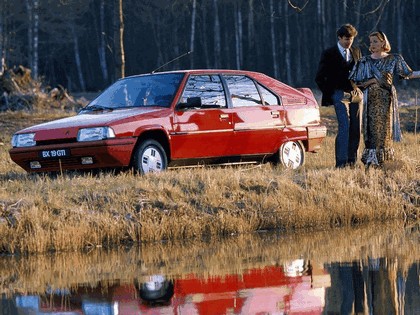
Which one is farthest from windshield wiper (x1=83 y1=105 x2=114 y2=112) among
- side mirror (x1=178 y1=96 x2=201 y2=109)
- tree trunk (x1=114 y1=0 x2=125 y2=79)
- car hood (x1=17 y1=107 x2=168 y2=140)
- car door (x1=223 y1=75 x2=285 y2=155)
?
tree trunk (x1=114 y1=0 x2=125 y2=79)

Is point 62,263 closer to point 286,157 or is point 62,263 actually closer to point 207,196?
point 207,196

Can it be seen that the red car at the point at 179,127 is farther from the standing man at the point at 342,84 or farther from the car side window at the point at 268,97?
the standing man at the point at 342,84

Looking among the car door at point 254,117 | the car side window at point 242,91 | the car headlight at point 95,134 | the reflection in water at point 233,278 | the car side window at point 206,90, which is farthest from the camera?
the car side window at point 242,91

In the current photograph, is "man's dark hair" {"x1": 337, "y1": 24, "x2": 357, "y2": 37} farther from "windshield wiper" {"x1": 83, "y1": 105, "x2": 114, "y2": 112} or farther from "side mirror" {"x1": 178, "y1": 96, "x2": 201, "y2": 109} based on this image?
"windshield wiper" {"x1": 83, "y1": 105, "x2": 114, "y2": 112}

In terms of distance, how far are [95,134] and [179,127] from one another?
117 cm

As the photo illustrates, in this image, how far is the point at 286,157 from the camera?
16.3 meters

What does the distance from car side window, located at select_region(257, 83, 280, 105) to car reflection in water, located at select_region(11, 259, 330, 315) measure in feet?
20.3

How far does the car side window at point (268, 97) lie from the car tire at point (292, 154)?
0.55m

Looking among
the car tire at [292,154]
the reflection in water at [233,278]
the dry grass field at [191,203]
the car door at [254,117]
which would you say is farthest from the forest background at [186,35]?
the reflection in water at [233,278]

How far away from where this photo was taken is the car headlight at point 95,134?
14.1 m

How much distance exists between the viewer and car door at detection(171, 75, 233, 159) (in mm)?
14914

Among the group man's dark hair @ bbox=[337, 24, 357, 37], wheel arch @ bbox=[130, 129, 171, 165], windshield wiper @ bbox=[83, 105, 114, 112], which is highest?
man's dark hair @ bbox=[337, 24, 357, 37]

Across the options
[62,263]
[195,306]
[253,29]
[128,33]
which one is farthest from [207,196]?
[128,33]

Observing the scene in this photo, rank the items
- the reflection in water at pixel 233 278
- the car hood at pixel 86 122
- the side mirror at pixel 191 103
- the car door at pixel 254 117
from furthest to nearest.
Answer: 1. the car door at pixel 254 117
2. the side mirror at pixel 191 103
3. the car hood at pixel 86 122
4. the reflection in water at pixel 233 278
